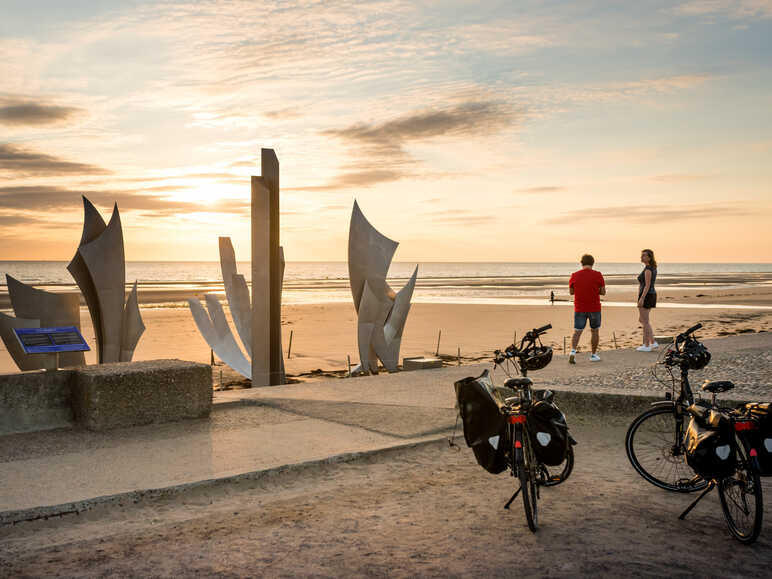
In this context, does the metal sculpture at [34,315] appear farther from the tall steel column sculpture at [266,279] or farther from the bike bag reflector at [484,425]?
the bike bag reflector at [484,425]

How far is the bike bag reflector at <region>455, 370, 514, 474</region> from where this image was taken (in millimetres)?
4398

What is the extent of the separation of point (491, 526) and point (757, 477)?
5.14ft

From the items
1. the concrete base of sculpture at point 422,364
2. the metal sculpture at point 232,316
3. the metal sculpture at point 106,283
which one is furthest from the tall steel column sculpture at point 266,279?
the metal sculpture at point 106,283

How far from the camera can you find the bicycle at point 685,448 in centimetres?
409

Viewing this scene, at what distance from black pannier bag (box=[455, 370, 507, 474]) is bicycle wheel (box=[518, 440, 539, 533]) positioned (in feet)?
0.47

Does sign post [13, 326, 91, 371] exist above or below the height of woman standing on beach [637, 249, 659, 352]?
below

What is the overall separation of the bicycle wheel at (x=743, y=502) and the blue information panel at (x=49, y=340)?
5582 mm

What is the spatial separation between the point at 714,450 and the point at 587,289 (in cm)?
689

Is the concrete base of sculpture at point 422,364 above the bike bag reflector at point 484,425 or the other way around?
the other way around

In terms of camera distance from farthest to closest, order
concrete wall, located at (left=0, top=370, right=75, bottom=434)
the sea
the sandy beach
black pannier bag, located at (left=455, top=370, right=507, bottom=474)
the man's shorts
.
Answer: the sea → the sandy beach → the man's shorts → concrete wall, located at (left=0, top=370, right=75, bottom=434) → black pannier bag, located at (left=455, top=370, right=507, bottom=474)

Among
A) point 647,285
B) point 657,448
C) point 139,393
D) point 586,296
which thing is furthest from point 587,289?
point 139,393

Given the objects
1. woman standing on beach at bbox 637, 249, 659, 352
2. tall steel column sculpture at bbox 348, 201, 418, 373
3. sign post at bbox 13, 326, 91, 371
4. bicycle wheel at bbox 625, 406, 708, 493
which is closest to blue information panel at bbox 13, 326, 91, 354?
sign post at bbox 13, 326, 91, 371

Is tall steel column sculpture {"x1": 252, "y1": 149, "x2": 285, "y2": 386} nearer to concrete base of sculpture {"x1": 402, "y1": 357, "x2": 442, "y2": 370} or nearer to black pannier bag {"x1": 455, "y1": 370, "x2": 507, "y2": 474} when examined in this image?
concrete base of sculpture {"x1": 402, "y1": 357, "x2": 442, "y2": 370}

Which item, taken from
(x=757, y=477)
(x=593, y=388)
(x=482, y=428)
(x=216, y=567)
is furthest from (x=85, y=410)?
(x=757, y=477)
